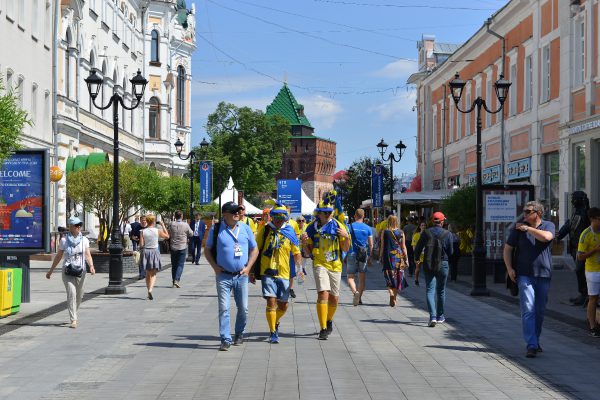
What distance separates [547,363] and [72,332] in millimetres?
6380

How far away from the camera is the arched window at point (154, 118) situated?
64312mm

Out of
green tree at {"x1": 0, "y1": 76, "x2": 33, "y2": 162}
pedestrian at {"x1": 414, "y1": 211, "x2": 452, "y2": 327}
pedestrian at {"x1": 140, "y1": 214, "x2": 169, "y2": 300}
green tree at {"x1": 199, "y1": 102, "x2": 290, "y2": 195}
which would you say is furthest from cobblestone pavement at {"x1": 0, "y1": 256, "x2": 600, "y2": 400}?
green tree at {"x1": 199, "y1": 102, "x2": 290, "y2": 195}

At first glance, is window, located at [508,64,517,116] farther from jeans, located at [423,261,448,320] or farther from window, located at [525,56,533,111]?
jeans, located at [423,261,448,320]

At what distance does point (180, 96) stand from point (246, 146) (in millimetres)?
20045

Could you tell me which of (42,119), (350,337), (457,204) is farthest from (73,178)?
(350,337)

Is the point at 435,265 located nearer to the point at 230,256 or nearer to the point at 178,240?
the point at 230,256

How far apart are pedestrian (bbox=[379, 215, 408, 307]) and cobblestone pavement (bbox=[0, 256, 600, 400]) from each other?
1.79 feet

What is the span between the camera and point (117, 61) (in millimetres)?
54250

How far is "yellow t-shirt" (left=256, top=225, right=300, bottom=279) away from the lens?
41.6ft

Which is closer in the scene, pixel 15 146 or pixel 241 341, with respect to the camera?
pixel 241 341

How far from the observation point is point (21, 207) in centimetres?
1798

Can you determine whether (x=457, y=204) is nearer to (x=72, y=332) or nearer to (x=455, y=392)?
(x=72, y=332)

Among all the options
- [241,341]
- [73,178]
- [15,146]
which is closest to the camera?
[241,341]

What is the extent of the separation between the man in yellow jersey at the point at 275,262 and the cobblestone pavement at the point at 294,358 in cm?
41
